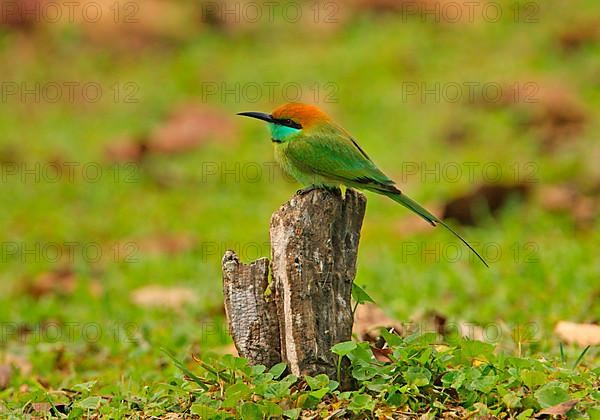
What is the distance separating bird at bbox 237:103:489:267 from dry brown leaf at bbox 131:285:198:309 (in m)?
2.28

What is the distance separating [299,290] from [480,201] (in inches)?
176

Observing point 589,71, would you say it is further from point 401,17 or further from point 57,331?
point 57,331

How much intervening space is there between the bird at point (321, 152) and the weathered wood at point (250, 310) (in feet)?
2.13

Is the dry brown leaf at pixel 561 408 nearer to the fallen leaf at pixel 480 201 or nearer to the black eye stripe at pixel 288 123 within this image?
the black eye stripe at pixel 288 123

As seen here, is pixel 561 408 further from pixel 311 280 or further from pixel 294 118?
pixel 294 118

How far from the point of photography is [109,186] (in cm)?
957

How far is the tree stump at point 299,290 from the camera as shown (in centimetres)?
383

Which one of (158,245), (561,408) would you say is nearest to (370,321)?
(561,408)

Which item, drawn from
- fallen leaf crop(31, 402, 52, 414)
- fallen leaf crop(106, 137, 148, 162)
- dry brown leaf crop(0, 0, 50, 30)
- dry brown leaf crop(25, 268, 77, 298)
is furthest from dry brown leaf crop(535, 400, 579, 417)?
dry brown leaf crop(0, 0, 50, 30)

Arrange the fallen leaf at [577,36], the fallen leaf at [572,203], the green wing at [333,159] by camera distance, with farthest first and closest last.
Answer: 1. the fallen leaf at [577,36]
2. the fallen leaf at [572,203]
3. the green wing at [333,159]

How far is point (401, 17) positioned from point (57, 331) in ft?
27.8

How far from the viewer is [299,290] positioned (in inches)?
151

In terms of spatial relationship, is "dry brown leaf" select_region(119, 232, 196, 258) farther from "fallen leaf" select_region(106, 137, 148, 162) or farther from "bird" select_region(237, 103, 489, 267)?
"bird" select_region(237, 103, 489, 267)

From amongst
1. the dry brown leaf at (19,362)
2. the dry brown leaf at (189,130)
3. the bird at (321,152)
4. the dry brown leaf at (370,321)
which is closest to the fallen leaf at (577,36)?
the dry brown leaf at (189,130)
